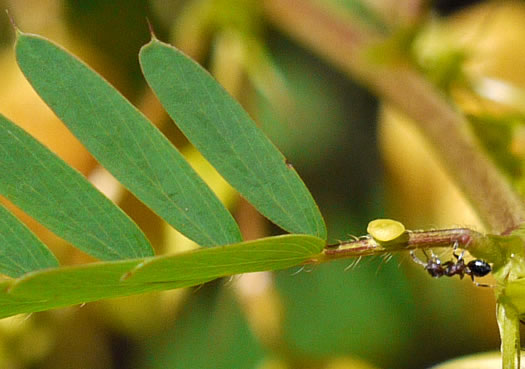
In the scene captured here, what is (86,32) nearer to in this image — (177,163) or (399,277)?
(399,277)

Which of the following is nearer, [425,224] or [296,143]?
[425,224]

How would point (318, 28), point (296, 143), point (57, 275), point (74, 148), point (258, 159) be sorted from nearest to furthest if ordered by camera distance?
1. point (57, 275)
2. point (258, 159)
3. point (74, 148)
4. point (318, 28)
5. point (296, 143)

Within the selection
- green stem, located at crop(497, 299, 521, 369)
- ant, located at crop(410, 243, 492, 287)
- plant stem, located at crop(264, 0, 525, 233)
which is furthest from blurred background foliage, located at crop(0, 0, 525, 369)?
green stem, located at crop(497, 299, 521, 369)

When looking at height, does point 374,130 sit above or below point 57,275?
above

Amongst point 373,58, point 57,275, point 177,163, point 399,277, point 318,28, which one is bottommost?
point 57,275

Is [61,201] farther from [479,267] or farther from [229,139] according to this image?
[479,267]

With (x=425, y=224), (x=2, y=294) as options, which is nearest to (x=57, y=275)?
(x=2, y=294)

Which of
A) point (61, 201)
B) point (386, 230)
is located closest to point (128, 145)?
point (61, 201)

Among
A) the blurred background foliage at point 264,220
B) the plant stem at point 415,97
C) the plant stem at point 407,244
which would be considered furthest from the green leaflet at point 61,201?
the blurred background foliage at point 264,220
